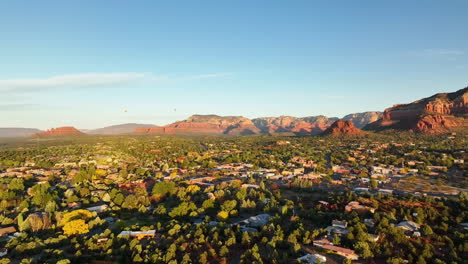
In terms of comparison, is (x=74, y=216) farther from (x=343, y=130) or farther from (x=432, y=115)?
(x=432, y=115)

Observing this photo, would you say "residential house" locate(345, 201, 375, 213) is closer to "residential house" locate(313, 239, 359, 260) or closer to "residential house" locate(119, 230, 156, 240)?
"residential house" locate(313, 239, 359, 260)

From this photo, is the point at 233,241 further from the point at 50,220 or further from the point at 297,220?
the point at 50,220

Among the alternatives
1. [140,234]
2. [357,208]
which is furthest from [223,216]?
[357,208]

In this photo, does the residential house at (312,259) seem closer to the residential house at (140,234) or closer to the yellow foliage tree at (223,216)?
the yellow foliage tree at (223,216)

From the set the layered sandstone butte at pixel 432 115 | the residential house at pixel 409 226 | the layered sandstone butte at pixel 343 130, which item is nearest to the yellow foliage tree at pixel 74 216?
the residential house at pixel 409 226

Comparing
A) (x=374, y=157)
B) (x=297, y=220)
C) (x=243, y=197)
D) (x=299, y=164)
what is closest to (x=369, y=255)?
(x=297, y=220)

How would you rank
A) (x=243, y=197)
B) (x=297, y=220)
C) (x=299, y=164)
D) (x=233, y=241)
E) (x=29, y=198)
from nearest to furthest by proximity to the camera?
(x=233, y=241), (x=297, y=220), (x=243, y=197), (x=29, y=198), (x=299, y=164)
